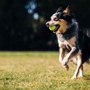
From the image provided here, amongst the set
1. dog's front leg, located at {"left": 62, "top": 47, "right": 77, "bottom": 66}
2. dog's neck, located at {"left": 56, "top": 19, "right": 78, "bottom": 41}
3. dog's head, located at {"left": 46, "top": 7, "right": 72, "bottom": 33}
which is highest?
dog's head, located at {"left": 46, "top": 7, "right": 72, "bottom": 33}

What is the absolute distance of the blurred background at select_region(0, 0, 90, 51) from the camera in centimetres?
3791

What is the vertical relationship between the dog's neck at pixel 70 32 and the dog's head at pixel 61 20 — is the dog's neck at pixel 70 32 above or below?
below

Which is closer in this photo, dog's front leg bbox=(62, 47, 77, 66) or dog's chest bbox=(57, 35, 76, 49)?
dog's front leg bbox=(62, 47, 77, 66)

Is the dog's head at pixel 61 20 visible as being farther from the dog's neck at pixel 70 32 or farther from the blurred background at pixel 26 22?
the blurred background at pixel 26 22

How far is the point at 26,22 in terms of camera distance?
39031mm

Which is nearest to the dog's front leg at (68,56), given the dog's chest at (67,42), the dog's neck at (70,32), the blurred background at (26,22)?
the dog's chest at (67,42)

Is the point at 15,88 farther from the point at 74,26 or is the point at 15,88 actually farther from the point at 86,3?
the point at 86,3

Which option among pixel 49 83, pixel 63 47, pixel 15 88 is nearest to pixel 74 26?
pixel 63 47

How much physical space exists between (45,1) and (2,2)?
543 cm

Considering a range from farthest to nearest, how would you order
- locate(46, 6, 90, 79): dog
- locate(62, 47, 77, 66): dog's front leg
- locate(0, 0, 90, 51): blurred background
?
1. locate(0, 0, 90, 51): blurred background
2. locate(46, 6, 90, 79): dog
3. locate(62, 47, 77, 66): dog's front leg

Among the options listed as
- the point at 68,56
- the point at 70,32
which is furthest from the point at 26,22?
the point at 68,56

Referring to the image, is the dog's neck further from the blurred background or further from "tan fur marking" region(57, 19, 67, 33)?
the blurred background

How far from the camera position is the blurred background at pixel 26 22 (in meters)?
37.9

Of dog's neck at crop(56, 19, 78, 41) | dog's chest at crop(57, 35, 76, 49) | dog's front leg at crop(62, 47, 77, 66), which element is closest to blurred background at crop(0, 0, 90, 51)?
dog's chest at crop(57, 35, 76, 49)
